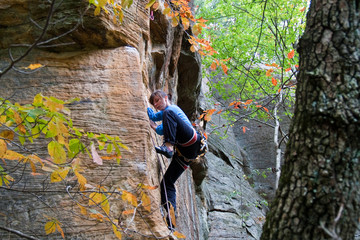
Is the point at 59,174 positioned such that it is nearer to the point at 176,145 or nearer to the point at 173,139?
the point at 173,139

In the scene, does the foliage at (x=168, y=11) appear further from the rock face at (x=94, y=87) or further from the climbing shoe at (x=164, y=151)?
the climbing shoe at (x=164, y=151)

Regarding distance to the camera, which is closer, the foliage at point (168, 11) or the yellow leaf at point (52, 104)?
the yellow leaf at point (52, 104)

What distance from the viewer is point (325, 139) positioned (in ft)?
7.81

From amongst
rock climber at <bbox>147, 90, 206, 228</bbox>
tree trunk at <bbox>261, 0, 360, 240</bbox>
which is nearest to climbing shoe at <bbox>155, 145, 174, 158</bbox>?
rock climber at <bbox>147, 90, 206, 228</bbox>

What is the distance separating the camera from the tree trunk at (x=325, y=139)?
88.4 inches

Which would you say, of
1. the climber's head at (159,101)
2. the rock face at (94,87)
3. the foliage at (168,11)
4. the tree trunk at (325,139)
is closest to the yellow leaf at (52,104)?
the rock face at (94,87)

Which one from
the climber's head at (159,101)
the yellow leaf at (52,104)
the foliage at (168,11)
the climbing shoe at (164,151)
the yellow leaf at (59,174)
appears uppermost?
the foliage at (168,11)

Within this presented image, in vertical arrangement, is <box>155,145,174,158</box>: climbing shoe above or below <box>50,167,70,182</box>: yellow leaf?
below

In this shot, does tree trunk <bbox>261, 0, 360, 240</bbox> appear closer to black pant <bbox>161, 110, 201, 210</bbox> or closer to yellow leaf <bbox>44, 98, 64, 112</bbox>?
yellow leaf <bbox>44, 98, 64, 112</bbox>

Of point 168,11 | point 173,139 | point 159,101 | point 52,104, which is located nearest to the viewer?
point 52,104

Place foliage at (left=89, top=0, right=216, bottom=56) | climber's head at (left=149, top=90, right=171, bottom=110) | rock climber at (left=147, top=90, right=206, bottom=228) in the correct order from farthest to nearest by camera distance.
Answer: climber's head at (left=149, top=90, right=171, bottom=110) < rock climber at (left=147, top=90, right=206, bottom=228) < foliage at (left=89, top=0, right=216, bottom=56)

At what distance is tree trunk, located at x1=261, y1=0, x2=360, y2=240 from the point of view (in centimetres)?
224

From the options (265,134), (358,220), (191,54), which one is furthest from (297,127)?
(265,134)

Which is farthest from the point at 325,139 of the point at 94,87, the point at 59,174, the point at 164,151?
the point at 94,87
